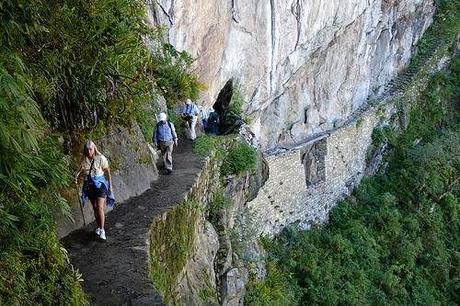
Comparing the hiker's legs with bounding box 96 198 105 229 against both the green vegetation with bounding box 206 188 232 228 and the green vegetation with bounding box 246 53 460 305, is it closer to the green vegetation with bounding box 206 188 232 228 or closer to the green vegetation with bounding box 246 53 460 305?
the green vegetation with bounding box 206 188 232 228

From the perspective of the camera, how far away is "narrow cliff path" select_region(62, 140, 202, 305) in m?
4.03

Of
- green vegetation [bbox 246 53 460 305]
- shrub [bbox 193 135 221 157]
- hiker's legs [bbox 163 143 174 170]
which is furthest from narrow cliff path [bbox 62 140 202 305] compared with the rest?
green vegetation [bbox 246 53 460 305]

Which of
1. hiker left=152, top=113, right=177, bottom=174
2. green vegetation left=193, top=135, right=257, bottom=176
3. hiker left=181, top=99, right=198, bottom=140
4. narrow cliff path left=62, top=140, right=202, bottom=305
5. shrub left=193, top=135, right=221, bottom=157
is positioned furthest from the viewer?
hiker left=181, top=99, right=198, bottom=140

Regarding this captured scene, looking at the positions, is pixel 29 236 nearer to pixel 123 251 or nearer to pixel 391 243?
pixel 123 251

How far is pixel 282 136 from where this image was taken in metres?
14.2

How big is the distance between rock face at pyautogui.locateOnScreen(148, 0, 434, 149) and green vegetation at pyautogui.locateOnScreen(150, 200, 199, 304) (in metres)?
4.32

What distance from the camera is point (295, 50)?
518 inches

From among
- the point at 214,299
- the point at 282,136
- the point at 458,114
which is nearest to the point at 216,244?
the point at 214,299

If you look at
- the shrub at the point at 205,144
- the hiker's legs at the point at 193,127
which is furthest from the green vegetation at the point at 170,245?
the hiker's legs at the point at 193,127

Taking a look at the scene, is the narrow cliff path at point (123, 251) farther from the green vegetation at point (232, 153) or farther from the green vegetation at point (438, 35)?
the green vegetation at point (438, 35)

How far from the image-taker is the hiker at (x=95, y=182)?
473 cm

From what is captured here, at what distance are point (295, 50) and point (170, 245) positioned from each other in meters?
8.99

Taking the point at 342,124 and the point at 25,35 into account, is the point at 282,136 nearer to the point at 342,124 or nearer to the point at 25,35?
the point at 342,124

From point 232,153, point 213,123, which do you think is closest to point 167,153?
point 232,153
